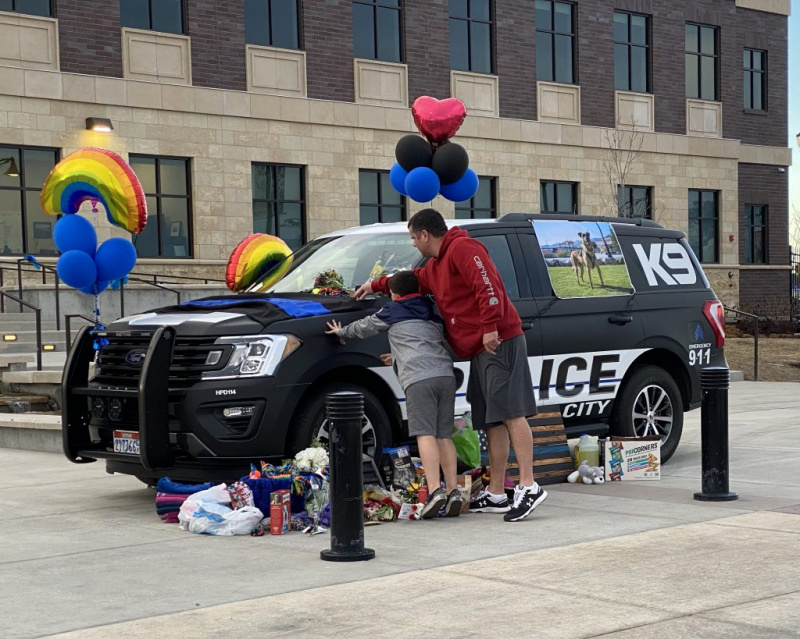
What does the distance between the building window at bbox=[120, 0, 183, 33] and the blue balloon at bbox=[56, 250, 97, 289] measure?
14672 mm

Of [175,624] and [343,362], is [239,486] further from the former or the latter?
[175,624]

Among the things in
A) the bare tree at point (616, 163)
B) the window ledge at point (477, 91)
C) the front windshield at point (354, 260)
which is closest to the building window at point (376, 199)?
the window ledge at point (477, 91)

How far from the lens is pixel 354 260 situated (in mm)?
9664

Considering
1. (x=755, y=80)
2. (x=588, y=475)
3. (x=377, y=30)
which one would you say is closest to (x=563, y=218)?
(x=588, y=475)

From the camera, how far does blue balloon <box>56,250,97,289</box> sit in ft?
42.4

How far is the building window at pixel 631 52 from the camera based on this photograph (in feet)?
119

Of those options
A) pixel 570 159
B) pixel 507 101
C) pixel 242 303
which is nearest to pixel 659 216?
pixel 570 159

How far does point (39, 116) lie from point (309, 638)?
21729 mm

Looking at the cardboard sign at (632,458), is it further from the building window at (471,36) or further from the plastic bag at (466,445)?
the building window at (471,36)

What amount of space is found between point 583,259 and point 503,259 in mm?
903

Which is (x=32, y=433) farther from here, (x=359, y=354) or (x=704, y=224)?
(x=704, y=224)

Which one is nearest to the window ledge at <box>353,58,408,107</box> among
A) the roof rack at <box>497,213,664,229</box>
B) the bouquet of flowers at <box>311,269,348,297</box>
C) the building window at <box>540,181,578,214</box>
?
the building window at <box>540,181,578,214</box>

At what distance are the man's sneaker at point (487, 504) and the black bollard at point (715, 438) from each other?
141 cm

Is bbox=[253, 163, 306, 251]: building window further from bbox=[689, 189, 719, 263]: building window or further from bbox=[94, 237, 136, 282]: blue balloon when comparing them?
bbox=[94, 237, 136, 282]: blue balloon
